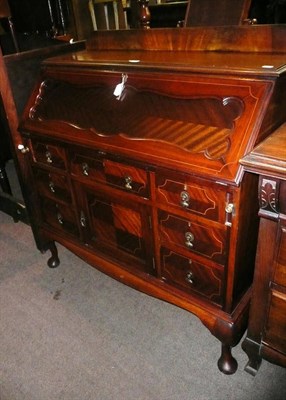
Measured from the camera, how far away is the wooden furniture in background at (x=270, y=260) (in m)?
0.96

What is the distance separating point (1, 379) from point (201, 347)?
3.23 ft

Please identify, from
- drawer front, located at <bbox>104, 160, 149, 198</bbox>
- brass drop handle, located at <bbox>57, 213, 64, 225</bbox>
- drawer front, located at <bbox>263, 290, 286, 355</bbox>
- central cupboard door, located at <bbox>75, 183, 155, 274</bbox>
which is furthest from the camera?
brass drop handle, located at <bbox>57, 213, 64, 225</bbox>

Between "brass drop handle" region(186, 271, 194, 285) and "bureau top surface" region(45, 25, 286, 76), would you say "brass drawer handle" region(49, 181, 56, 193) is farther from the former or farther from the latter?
"brass drop handle" region(186, 271, 194, 285)

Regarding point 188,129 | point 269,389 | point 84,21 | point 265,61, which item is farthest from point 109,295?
point 84,21

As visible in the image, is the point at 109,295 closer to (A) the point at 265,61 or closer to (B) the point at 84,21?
(A) the point at 265,61

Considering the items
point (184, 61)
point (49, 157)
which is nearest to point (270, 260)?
point (184, 61)

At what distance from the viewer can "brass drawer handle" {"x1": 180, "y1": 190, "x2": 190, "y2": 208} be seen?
121cm

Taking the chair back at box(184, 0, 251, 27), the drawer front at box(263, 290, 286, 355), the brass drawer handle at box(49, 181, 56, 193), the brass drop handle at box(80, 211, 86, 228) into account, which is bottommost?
the drawer front at box(263, 290, 286, 355)

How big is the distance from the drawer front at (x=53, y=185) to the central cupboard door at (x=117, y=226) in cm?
10

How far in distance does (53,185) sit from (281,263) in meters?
1.22

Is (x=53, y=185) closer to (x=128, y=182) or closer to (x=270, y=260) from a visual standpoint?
(x=128, y=182)

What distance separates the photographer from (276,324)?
1251 millimetres

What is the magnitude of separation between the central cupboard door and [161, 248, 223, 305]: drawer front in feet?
0.29

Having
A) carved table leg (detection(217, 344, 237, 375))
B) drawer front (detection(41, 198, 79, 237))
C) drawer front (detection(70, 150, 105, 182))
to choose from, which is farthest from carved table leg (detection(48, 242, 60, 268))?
carved table leg (detection(217, 344, 237, 375))
